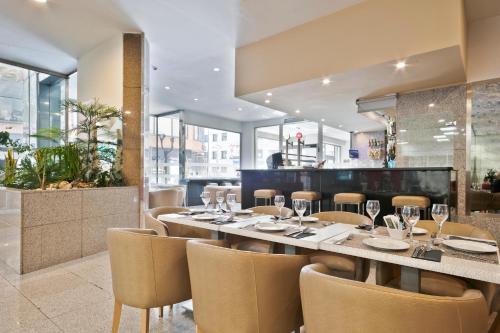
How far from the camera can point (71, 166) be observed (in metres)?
4.01

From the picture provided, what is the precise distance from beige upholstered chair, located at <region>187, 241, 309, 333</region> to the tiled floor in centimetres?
93

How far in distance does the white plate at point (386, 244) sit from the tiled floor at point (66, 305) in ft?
4.77

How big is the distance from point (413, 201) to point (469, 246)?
2.08 meters

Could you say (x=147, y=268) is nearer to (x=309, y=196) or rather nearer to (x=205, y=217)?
(x=205, y=217)

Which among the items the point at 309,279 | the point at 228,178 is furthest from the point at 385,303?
the point at 228,178

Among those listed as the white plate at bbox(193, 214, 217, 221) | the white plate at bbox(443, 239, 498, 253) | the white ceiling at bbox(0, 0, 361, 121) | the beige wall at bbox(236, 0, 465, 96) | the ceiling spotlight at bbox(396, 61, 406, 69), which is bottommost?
the white plate at bbox(443, 239, 498, 253)

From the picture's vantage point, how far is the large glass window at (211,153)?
10291 millimetres

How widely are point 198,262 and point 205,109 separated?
346 inches

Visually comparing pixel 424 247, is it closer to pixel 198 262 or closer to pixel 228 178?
pixel 198 262

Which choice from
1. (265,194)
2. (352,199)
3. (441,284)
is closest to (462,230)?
(441,284)

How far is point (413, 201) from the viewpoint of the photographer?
3453mm

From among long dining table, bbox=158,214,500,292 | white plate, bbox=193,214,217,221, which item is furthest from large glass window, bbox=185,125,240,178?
long dining table, bbox=158,214,500,292

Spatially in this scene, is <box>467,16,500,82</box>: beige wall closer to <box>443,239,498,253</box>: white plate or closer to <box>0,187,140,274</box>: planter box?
<box>443,239,498,253</box>: white plate

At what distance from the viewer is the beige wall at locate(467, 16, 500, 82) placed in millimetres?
4086
